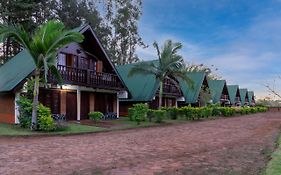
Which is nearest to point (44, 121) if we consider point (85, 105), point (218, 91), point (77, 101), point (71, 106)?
point (71, 106)

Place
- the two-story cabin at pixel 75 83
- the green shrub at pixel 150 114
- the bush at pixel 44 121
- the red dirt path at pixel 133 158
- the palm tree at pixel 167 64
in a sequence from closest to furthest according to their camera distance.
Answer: the red dirt path at pixel 133 158
the bush at pixel 44 121
the two-story cabin at pixel 75 83
the green shrub at pixel 150 114
the palm tree at pixel 167 64

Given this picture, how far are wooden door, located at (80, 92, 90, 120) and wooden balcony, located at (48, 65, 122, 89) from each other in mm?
1485

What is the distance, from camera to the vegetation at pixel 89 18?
34.2 meters

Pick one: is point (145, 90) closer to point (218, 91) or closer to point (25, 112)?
point (25, 112)

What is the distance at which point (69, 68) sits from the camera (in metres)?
22.2

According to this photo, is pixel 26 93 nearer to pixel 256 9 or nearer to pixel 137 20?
pixel 256 9

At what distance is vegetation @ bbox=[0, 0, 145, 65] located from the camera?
34.2 m

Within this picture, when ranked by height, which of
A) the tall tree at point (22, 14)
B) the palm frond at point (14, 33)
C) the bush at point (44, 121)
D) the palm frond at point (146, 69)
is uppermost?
the tall tree at point (22, 14)

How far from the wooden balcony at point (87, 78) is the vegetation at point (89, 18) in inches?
239

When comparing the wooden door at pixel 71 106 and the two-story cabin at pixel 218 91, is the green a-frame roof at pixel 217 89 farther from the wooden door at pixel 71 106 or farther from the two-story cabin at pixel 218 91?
the wooden door at pixel 71 106

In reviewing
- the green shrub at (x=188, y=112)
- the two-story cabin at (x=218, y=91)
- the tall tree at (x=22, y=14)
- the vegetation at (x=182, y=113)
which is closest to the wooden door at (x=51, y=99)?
the vegetation at (x=182, y=113)

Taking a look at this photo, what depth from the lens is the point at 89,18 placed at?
1540 inches

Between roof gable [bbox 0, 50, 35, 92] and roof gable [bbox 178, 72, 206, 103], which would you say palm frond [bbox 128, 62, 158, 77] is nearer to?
roof gable [bbox 0, 50, 35, 92]

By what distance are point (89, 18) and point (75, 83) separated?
18.4m
